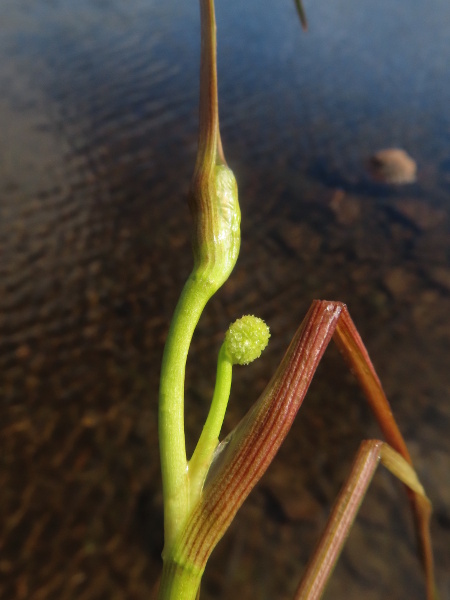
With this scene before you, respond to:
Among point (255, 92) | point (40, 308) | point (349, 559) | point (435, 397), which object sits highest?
point (40, 308)

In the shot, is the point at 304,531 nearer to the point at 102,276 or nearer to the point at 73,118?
the point at 102,276

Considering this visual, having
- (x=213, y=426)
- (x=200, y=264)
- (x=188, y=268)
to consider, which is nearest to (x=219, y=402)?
(x=213, y=426)

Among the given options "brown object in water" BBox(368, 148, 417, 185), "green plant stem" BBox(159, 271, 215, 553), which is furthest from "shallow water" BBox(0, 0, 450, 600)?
"green plant stem" BBox(159, 271, 215, 553)

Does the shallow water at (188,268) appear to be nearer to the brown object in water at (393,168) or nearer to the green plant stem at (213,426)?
the brown object in water at (393,168)

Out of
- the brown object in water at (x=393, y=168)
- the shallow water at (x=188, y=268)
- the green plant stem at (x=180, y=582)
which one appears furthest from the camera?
the brown object in water at (x=393, y=168)

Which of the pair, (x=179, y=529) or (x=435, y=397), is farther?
(x=435, y=397)

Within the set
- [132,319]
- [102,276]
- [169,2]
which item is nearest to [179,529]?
[132,319]

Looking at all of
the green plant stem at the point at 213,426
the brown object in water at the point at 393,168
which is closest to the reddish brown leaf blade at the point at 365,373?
the green plant stem at the point at 213,426
